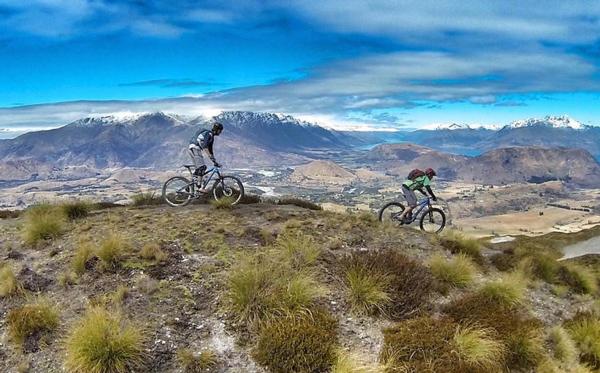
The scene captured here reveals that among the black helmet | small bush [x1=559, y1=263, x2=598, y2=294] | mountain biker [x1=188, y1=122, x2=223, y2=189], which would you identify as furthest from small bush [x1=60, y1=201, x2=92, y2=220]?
small bush [x1=559, y1=263, x2=598, y2=294]

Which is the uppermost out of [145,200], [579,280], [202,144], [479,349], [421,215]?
[202,144]

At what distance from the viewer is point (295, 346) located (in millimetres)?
9438

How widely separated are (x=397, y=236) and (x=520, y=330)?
6.65 metres

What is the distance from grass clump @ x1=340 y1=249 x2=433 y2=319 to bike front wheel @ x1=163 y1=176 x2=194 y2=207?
27.1 ft

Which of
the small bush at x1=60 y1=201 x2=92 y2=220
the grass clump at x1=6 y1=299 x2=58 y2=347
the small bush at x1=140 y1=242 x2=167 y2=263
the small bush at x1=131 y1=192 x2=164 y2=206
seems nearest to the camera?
the grass clump at x1=6 y1=299 x2=58 y2=347

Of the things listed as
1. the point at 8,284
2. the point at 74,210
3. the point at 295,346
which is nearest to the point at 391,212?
the point at 295,346

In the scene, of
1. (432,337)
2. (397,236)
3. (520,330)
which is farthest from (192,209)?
(520,330)

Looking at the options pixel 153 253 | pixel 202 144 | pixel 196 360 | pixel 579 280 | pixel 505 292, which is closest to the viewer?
pixel 196 360

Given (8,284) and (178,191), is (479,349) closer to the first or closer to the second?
(8,284)

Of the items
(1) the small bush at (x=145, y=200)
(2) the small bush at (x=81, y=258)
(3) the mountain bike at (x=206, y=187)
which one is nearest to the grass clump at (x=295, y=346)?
(2) the small bush at (x=81, y=258)

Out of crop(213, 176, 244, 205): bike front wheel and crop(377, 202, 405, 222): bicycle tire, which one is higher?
crop(213, 176, 244, 205): bike front wheel

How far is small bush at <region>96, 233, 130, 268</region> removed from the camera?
12414 millimetres

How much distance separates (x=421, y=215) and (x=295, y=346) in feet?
37.7

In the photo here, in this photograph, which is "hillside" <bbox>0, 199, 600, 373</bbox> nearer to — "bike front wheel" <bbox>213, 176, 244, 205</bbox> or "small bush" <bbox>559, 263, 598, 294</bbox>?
"small bush" <bbox>559, 263, 598, 294</bbox>
